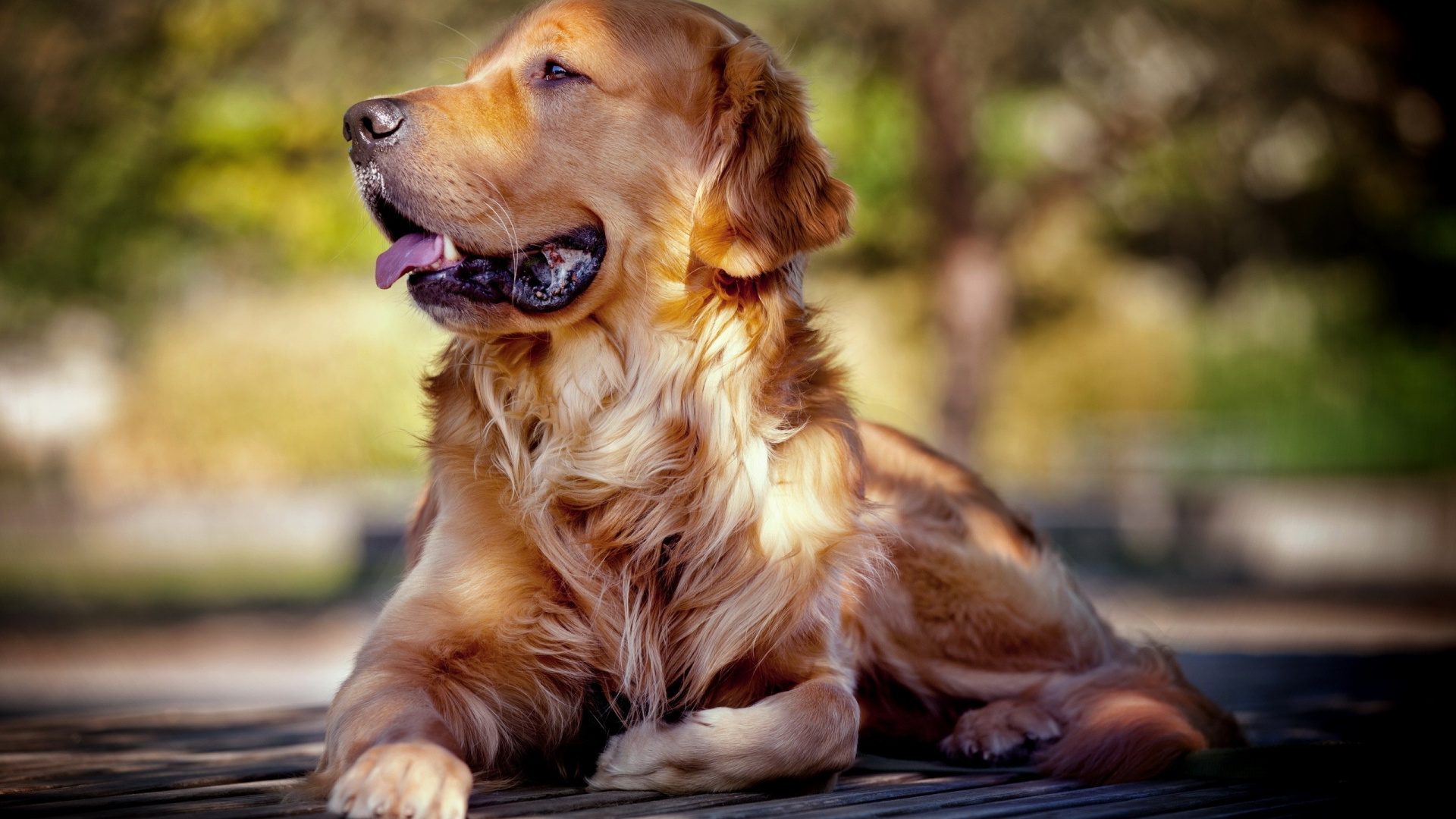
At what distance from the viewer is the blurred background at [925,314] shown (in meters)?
8.50

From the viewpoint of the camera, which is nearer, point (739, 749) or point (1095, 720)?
point (739, 749)

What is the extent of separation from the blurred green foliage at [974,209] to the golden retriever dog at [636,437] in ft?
3.22

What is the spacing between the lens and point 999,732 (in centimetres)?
306

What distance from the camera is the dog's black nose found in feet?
9.14

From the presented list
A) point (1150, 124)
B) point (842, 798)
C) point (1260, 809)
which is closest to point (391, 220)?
point (842, 798)

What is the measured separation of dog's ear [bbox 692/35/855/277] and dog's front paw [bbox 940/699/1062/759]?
3.80 feet

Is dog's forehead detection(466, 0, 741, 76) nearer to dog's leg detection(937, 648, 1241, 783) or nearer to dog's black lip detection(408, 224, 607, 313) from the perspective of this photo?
dog's black lip detection(408, 224, 607, 313)

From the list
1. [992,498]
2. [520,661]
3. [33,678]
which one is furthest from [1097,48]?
[33,678]

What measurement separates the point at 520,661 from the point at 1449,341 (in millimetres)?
14538

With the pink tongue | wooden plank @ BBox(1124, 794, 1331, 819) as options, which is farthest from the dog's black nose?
wooden plank @ BBox(1124, 794, 1331, 819)

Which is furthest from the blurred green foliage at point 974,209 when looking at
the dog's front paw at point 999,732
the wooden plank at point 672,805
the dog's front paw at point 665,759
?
the wooden plank at point 672,805

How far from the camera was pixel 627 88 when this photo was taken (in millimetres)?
3020

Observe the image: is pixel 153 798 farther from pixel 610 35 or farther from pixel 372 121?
pixel 610 35

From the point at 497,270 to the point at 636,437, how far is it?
1.54 feet
